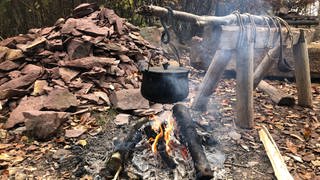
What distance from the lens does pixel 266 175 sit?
136 inches

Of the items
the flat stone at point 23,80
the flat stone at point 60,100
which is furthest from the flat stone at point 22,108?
the flat stone at point 23,80

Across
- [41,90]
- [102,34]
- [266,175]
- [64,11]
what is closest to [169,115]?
[266,175]

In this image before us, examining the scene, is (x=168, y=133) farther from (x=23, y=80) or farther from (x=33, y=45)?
(x=33, y=45)

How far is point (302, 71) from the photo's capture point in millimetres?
5316

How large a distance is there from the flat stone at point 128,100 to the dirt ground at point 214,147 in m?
0.17

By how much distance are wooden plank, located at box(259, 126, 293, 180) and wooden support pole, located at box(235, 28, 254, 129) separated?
28 centimetres

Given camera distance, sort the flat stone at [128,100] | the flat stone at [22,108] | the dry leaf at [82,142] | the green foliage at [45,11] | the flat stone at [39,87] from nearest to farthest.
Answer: the dry leaf at [82,142] < the flat stone at [22,108] < the flat stone at [128,100] < the flat stone at [39,87] < the green foliage at [45,11]

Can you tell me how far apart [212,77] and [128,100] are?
1.36 m

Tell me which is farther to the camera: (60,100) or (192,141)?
(60,100)

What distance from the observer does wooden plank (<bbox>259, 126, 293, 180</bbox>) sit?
3.31 metres

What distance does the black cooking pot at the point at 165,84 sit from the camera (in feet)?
10.4

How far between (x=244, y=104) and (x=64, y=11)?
698 cm

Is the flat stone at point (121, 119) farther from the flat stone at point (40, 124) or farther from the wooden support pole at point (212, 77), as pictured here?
the wooden support pole at point (212, 77)

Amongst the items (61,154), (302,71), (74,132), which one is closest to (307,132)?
(302,71)
